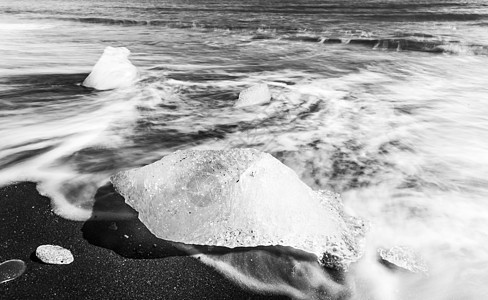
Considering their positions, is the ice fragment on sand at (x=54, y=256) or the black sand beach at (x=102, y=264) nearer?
the black sand beach at (x=102, y=264)

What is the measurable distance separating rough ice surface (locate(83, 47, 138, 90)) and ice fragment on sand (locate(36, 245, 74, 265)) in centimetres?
351

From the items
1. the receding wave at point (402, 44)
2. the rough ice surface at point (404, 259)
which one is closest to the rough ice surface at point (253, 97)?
the rough ice surface at point (404, 259)

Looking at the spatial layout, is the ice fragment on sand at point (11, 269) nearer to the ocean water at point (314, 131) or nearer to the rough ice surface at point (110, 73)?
the ocean water at point (314, 131)

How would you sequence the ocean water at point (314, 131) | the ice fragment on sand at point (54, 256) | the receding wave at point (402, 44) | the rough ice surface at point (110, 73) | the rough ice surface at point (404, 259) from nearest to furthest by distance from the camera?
the ice fragment on sand at point (54, 256)
the rough ice surface at point (404, 259)
the ocean water at point (314, 131)
the rough ice surface at point (110, 73)
the receding wave at point (402, 44)

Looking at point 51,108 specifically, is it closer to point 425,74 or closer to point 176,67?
point 176,67

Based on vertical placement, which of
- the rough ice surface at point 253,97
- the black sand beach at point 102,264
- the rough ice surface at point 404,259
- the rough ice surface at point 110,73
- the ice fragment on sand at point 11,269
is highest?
the rough ice surface at point 110,73

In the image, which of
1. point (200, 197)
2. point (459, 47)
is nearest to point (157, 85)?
point (200, 197)

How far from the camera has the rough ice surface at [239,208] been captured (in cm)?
175

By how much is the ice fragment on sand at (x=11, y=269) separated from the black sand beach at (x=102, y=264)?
3 cm

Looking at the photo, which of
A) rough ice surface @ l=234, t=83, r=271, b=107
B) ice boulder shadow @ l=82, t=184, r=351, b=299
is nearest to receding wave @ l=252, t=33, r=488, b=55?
rough ice surface @ l=234, t=83, r=271, b=107

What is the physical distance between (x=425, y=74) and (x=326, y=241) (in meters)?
5.40

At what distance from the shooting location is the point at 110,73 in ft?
16.0

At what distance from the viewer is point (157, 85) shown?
5086 mm

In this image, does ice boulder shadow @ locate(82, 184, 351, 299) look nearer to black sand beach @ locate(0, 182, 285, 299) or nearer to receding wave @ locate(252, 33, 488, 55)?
black sand beach @ locate(0, 182, 285, 299)
